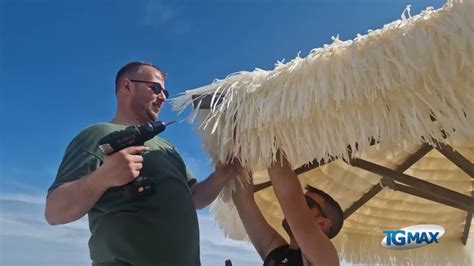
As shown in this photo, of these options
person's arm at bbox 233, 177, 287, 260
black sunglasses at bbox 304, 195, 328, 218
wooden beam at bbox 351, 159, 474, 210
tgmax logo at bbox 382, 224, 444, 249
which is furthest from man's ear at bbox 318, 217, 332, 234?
tgmax logo at bbox 382, 224, 444, 249

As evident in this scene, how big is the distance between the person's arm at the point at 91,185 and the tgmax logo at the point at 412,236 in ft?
6.34

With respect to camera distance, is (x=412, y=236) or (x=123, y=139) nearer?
(x=123, y=139)

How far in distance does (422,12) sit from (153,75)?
105 centimetres

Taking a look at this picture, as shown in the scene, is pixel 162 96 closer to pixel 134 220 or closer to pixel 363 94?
pixel 134 220

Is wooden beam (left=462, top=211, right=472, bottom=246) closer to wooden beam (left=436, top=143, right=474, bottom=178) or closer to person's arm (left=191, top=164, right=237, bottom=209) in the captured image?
wooden beam (left=436, top=143, right=474, bottom=178)

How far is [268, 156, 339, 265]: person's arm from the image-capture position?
6.32 feet

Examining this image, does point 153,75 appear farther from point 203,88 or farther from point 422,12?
point 422,12

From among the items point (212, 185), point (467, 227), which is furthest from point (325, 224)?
point (467, 227)

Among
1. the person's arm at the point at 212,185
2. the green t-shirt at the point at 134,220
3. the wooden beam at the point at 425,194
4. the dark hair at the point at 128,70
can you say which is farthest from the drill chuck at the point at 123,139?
the wooden beam at the point at 425,194

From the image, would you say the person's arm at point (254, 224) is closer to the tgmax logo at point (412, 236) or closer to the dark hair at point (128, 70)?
the dark hair at point (128, 70)

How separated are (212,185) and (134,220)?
24.3 inches

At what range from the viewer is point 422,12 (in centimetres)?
160

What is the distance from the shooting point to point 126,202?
1658mm

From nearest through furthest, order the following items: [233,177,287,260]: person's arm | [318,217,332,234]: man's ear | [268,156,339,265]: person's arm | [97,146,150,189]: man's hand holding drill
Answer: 1. [97,146,150,189]: man's hand holding drill
2. [268,156,339,265]: person's arm
3. [318,217,332,234]: man's ear
4. [233,177,287,260]: person's arm
